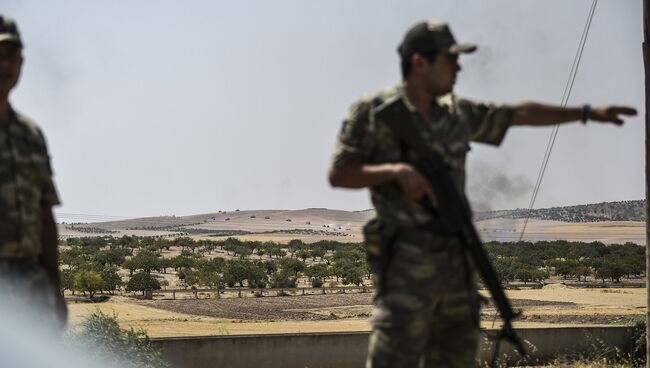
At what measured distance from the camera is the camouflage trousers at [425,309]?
3408 millimetres

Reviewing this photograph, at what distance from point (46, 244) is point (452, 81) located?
5.57 feet

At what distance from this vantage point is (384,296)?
3445mm

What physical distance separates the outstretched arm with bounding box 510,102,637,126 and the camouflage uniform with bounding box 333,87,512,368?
27 centimetres

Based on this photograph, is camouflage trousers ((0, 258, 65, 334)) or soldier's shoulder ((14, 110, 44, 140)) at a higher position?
soldier's shoulder ((14, 110, 44, 140))

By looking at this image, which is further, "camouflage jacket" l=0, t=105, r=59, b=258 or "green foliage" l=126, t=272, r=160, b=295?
"green foliage" l=126, t=272, r=160, b=295

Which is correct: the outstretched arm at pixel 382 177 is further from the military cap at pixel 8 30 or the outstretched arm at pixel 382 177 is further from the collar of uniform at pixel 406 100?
the military cap at pixel 8 30

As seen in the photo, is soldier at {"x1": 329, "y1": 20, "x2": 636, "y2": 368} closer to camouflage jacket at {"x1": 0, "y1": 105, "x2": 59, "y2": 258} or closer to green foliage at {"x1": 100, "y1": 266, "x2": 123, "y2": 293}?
camouflage jacket at {"x1": 0, "y1": 105, "x2": 59, "y2": 258}

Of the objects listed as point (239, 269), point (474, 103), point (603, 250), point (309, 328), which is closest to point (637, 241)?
point (603, 250)

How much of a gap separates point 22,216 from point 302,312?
4665 cm

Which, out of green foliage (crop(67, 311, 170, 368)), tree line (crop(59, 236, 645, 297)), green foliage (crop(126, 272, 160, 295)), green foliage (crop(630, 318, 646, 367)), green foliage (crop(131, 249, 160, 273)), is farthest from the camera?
green foliage (crop(131, 249, 160, 273))

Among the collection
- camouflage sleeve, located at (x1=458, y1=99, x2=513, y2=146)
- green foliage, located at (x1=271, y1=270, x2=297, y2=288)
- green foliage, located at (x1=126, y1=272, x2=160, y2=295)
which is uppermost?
camouflage sleeve, located at (x1=458, y1=99, x2=513, y2=146)

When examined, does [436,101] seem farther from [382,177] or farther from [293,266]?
[293,266]

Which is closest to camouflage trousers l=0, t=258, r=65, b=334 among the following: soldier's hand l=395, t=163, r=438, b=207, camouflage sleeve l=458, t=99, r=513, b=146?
soldier's hand l=395, t=163, r=438, b=207

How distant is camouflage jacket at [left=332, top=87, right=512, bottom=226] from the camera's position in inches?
138
